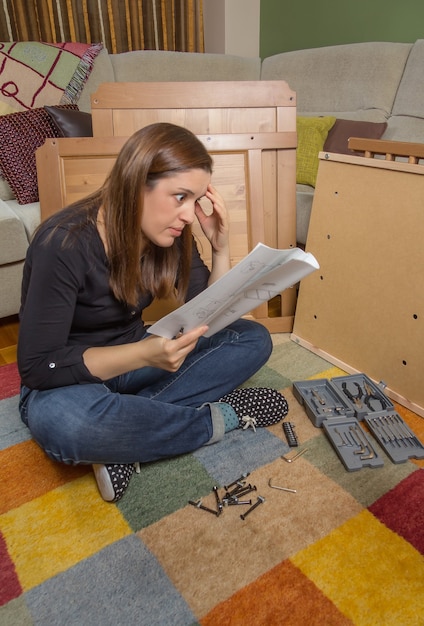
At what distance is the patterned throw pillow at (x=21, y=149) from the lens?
74.2 inches

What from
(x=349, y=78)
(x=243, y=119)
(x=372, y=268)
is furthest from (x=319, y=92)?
(x=372, y=268)

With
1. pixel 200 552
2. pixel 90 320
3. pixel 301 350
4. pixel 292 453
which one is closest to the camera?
pixel 200 552

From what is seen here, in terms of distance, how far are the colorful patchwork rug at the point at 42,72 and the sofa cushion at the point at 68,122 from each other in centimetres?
29

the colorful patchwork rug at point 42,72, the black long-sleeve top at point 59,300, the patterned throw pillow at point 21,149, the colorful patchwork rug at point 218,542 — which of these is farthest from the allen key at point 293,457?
the colorful patchwork rug at point 42,72

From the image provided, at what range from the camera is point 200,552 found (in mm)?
898

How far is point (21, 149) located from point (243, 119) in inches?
36.7

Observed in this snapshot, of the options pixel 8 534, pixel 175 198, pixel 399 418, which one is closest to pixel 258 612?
pixel 8 534

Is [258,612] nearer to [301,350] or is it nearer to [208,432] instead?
[208,432]

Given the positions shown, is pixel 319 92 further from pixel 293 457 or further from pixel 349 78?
pixel 293 457

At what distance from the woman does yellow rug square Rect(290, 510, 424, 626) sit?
364mm

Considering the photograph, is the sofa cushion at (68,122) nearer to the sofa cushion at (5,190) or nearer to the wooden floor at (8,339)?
the sofa cushion at (5,190)

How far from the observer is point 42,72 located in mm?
2217

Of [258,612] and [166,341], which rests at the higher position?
[166,341]

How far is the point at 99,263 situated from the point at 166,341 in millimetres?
227
